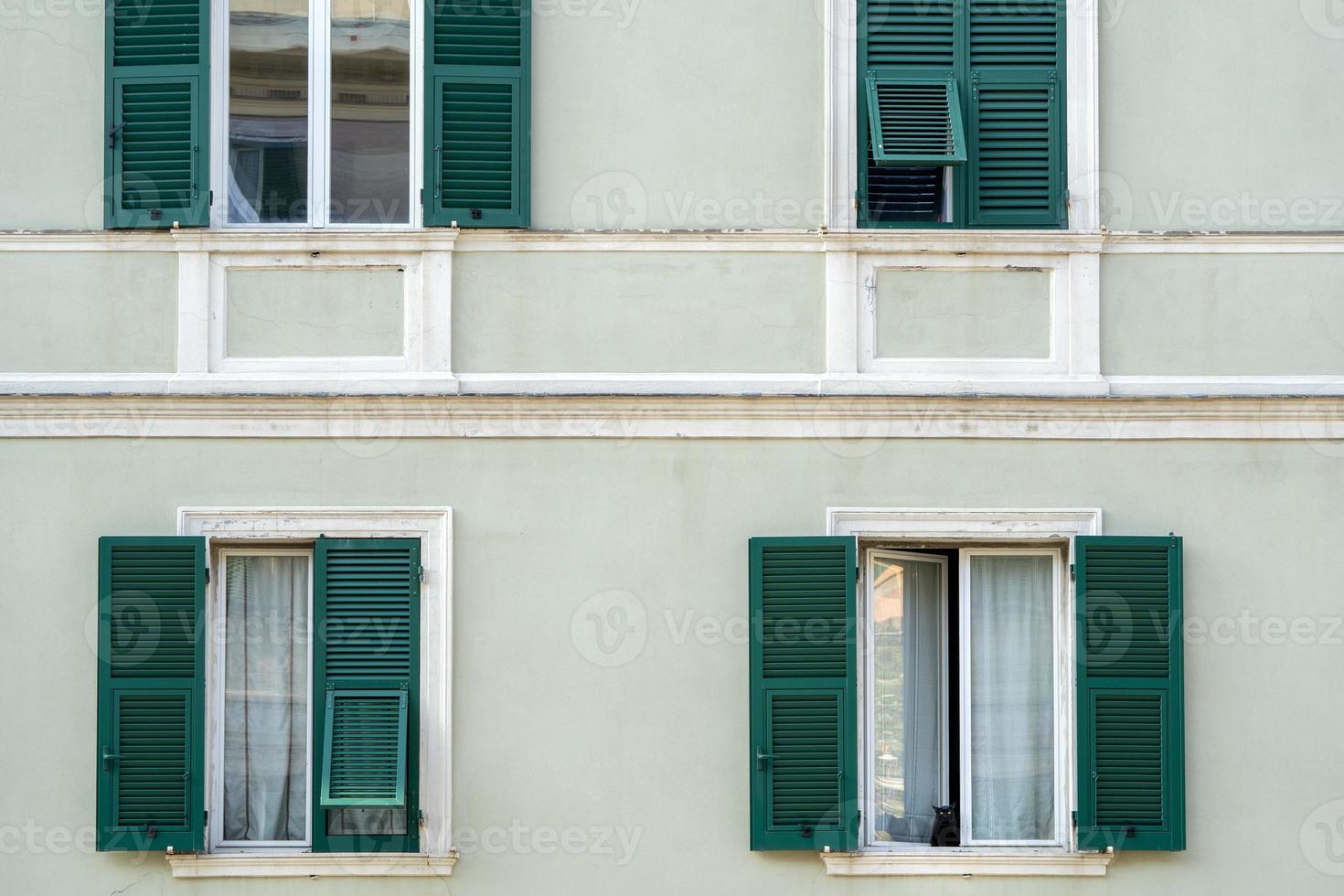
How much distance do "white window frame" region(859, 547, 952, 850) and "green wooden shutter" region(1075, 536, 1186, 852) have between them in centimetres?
76

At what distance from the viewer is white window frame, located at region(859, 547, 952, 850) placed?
378 inches

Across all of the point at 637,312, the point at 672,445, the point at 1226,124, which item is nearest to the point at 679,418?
the point at 672,445

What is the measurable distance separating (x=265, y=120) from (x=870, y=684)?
449 cm

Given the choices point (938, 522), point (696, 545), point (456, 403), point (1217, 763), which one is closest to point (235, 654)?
point (456, 403)

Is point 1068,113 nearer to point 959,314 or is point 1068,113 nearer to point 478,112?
point 959,314

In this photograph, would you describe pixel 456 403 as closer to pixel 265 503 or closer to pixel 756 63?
pixel 265 503

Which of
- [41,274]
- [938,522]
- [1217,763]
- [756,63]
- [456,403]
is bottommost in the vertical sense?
Answer: [1217,763]

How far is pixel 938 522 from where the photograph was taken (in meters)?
9.52

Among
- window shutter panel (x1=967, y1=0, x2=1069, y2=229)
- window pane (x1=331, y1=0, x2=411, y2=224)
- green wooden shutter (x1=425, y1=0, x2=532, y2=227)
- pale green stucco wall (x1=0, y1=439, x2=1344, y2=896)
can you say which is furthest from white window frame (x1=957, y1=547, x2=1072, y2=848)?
window pane (x1=331, y1=0, x2=411, y2=224)

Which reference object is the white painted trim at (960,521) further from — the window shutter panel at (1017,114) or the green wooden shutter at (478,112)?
the green wooden shutter at (478,112)

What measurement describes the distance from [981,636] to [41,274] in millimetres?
5375

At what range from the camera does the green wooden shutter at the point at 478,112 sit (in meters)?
9.58

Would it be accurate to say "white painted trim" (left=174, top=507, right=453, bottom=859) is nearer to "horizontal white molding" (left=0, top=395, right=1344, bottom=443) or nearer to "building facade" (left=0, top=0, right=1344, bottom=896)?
"building facade" (left=0, top=0, right=1344, bottom=896)

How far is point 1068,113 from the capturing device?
9742 mm
